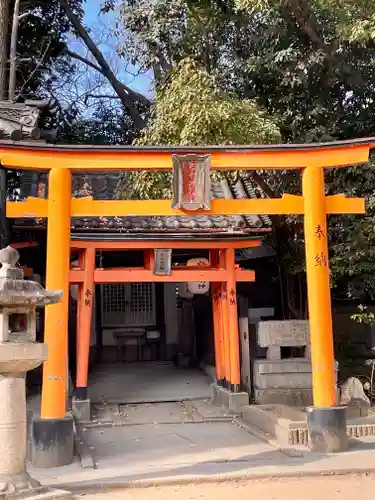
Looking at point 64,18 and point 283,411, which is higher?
point 64,18

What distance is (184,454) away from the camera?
27.7ft

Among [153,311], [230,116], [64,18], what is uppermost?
[64,18]

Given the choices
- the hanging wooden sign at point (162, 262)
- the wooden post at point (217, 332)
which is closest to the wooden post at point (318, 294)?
the hanging wooden sign at point (162, 262)

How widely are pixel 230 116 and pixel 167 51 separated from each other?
4.45 m

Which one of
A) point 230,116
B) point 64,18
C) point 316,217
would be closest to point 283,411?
point 316,217

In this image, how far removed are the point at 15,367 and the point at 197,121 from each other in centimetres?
633

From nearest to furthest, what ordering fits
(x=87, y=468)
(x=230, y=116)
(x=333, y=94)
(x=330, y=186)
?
(x=87, y=468) → (x=230, y=116) → (x=330, y=186) → (x=333, y=94)

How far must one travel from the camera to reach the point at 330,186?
12555mm

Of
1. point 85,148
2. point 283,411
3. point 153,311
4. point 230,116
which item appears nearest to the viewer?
point 85,148

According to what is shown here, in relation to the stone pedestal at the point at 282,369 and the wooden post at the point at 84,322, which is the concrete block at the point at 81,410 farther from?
the stone pedestal at the point at 282,369

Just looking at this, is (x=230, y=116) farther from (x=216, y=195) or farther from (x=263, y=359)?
(x=263, y=359)

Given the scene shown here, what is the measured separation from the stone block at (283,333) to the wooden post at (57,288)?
4739 mm

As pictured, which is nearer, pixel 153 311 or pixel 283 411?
pixel 283 411

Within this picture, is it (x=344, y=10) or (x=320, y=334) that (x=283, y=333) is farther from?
(x=344, y=10)
